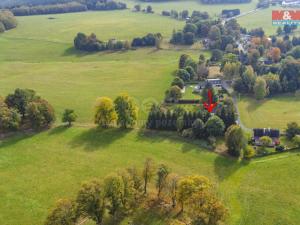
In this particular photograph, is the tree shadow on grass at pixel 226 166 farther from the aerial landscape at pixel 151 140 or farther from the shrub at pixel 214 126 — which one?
the shrub at pixel 214 126

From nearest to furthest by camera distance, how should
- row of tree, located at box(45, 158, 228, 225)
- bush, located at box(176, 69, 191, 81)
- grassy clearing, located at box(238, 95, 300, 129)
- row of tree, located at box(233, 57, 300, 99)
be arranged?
row of tree, located at box(45, 158, 228, 225), grassy clearing, located at box(238, 95, 300, 129), row of tree, located at box(233, 57, 300, 99), bush, located at box(176, 69, 191, 81)

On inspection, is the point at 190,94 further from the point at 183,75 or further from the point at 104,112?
the point at 104,112

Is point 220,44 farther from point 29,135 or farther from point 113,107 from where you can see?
point 29,135

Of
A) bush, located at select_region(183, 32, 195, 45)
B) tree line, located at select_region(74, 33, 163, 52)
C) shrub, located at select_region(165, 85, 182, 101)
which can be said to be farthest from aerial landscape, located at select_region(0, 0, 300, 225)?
bush, located at select_region(183, 32, 195, 45)

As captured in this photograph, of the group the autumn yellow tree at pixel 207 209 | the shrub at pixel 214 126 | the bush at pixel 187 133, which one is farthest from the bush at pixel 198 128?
the autumn yellow tree at pixel 207 209

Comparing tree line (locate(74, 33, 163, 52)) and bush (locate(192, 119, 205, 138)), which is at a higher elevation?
tree line (locate(74, 33, 163, 52))

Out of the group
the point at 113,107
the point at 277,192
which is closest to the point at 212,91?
the point at 113,107

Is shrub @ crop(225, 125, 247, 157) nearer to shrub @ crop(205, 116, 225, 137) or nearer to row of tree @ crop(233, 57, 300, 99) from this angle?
shrub @ crop(205, 116, 225, 137)
